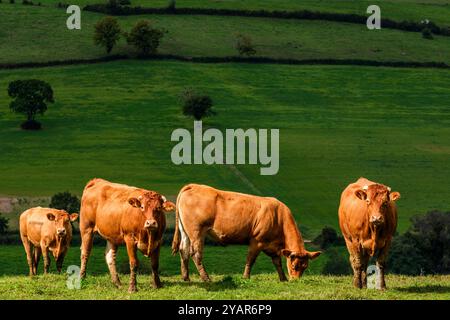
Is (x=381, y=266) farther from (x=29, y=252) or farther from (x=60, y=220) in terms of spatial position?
(x=29, y=252)

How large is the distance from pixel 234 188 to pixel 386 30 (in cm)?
6943

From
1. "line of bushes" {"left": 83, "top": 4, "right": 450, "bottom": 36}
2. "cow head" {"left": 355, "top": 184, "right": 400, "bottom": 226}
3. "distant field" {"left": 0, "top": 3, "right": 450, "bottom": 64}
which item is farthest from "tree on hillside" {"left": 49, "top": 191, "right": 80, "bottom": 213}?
"line of bushes" {"left": 83, "top": 4, "right": 450, "bottom": 36}

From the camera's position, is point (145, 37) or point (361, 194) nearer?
point (361, 194)

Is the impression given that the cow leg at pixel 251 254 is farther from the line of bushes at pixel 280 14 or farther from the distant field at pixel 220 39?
the line of bushes at pixel 280 14

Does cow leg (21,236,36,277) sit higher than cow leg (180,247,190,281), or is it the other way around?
cow leg (180,247,190,281)

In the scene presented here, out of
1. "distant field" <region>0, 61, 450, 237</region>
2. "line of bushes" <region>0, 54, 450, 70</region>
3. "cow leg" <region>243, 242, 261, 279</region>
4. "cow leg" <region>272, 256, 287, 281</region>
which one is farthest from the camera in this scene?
"line of bushes" <region>0, 54, 450, 70</region>

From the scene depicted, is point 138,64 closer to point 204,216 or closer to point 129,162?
point 129,162

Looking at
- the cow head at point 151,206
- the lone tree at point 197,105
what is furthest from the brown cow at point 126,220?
the lone tree at point 197,105

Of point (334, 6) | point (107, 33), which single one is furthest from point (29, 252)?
point (334, 6)

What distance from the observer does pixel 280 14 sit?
16250 centimetres

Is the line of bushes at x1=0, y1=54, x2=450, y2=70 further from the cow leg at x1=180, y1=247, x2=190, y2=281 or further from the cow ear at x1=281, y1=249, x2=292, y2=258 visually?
the cow ear at x1=281, y1=249, x2=292, y2=258

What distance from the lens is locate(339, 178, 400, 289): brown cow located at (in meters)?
27.3

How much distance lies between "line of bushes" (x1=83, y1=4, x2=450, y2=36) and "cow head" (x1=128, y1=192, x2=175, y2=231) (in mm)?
133501

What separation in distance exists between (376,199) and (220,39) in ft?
406
